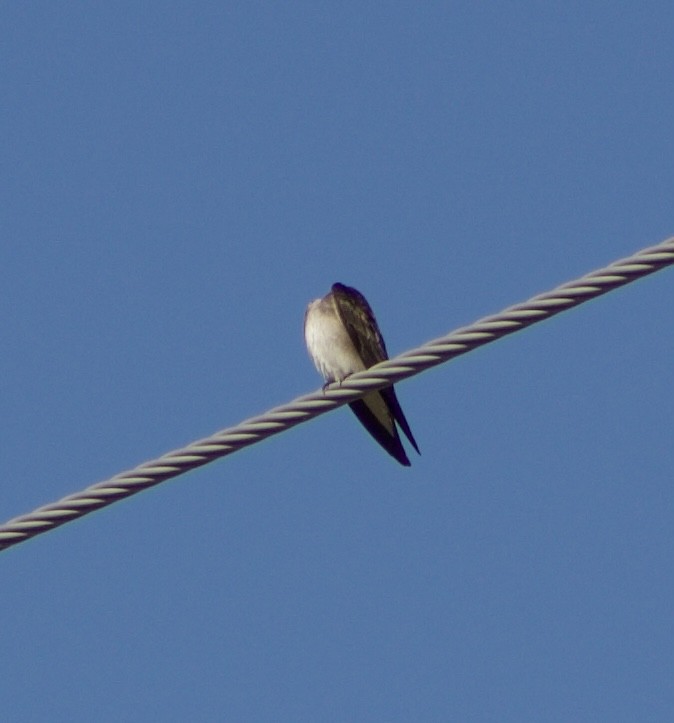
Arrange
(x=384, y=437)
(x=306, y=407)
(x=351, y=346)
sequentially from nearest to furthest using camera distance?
(x=306, y=407), (x=384, y=437), (x=351, y=346)

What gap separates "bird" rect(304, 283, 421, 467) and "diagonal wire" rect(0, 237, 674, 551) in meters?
3.39

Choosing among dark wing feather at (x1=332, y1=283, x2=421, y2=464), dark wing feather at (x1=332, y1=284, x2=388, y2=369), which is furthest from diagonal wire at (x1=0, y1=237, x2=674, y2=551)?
dark wing feather at (x1=332, y1=284, x2=388, y2=369)

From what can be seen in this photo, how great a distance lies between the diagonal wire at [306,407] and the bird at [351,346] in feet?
11.1

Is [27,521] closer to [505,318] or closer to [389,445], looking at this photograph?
[505,318]

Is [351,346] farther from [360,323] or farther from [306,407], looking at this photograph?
[306,407]

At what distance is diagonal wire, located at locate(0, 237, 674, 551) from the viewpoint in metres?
4.56

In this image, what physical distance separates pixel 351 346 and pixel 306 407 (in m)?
3.88

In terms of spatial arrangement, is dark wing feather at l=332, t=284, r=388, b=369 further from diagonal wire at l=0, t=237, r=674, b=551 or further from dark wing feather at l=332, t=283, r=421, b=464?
diagonal wire at l=0, t=237, r=674, b=551

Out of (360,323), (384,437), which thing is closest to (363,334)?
(360,323)

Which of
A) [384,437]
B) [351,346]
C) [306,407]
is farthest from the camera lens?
[351,346]

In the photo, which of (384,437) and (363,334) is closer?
(384,437)

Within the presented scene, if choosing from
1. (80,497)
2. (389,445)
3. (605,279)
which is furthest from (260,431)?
(389,445)

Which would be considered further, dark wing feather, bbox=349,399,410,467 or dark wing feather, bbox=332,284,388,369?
dark wing feather, bbox=332,284,388,369

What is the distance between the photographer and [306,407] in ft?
16.4
